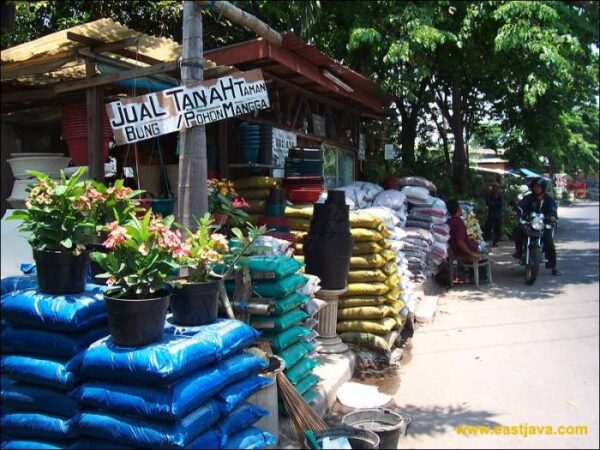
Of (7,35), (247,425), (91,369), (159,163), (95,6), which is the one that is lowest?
(247,425)

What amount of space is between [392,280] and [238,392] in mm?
3418

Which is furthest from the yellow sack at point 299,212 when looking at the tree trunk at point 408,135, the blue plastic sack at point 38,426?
the tree trunk at point 408,135

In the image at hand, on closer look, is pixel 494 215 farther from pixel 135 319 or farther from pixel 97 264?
pixel 135 319

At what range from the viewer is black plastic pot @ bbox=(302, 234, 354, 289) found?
5258mm

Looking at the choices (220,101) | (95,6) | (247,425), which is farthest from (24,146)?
(247,425)

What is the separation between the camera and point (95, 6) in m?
9.05

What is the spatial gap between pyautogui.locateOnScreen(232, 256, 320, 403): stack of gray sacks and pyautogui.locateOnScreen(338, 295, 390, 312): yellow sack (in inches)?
62.1

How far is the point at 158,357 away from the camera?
261cm

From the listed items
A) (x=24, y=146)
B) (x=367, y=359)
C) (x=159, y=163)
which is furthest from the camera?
(x=24, y=146)

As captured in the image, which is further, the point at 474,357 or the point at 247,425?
the point at 474,357

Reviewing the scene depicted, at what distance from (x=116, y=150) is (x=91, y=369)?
444cm

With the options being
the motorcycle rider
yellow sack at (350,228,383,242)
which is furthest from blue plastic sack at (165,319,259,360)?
the motorcycle rider

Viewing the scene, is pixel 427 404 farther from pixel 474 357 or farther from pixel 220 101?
pixel 220 101

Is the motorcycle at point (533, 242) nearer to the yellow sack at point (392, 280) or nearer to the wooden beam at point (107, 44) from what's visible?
the yellow sack at point (392, 280)
